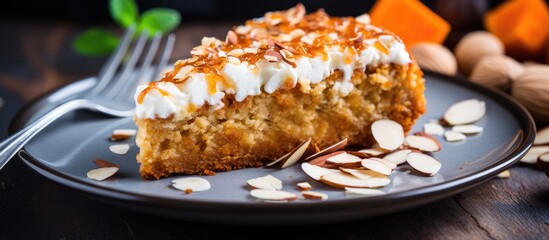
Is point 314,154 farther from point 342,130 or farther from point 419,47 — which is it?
point 419,47

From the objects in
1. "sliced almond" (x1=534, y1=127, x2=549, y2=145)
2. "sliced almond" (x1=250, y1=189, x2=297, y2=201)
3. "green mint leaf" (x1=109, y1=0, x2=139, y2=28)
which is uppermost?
"green mint leaf" (x1=109, y1=0, x2=139, y2=28)

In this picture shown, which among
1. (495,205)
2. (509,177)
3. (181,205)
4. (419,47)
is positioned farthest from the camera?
(419,47)

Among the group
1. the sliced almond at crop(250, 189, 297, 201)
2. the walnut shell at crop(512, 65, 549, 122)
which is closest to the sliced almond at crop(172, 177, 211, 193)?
the sliced almond at crop(250, 189, 297, 201)

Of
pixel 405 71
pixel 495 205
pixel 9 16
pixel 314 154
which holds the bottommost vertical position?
pixel 495 205

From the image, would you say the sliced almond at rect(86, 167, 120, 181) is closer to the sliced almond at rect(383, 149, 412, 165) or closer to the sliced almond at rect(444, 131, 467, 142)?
the sliced almond at rect(383, 149, 412, 165)

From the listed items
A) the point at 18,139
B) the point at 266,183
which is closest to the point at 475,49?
the point at 266,183

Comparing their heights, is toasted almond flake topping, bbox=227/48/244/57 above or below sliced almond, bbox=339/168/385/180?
above

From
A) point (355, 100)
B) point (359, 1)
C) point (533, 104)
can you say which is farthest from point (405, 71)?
point (359, 1)

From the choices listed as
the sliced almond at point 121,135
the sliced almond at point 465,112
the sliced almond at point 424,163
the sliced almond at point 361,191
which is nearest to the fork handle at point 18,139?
the sliced almond at point 121,135
